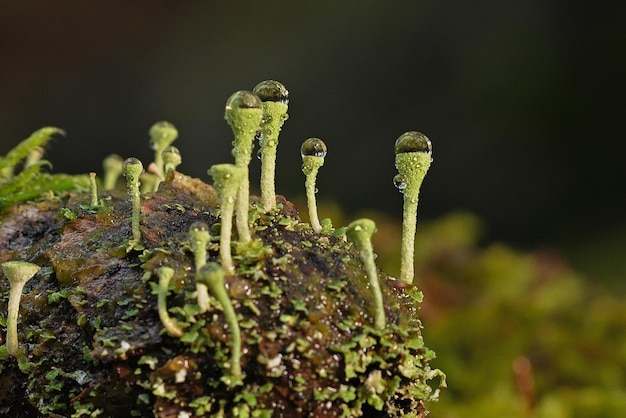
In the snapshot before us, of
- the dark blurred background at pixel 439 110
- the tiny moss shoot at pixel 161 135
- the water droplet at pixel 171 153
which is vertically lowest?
the water droplet at pixel 171 153

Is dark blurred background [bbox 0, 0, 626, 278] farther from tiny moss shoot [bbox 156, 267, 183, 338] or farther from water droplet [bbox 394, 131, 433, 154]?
tiny moss shoot [bbox 156, 267, 183, 338]

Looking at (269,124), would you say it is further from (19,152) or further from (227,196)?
(19,152)

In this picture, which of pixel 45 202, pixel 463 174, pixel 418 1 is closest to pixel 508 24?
pixel 418 1

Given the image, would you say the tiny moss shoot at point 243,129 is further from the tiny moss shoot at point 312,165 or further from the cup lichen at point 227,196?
the tiny moss shoot at point 312,165

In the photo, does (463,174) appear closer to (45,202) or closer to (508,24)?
(508,24)

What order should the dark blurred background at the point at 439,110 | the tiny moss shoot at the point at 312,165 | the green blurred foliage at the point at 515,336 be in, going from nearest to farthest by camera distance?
1. the tiny moss shoot at the point at 312,165
2. the green blurred foliage at the point at 515,336
3. the dark blurred background at the point at 439,110

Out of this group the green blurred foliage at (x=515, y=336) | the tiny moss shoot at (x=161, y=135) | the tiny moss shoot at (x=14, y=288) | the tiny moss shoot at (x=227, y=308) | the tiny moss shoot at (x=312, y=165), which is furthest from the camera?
the green blurred foliage at (x=515, y=336)

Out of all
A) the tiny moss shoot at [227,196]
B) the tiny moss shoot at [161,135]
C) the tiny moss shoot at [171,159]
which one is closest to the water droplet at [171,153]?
the tiny moss shoot at [171,159]
